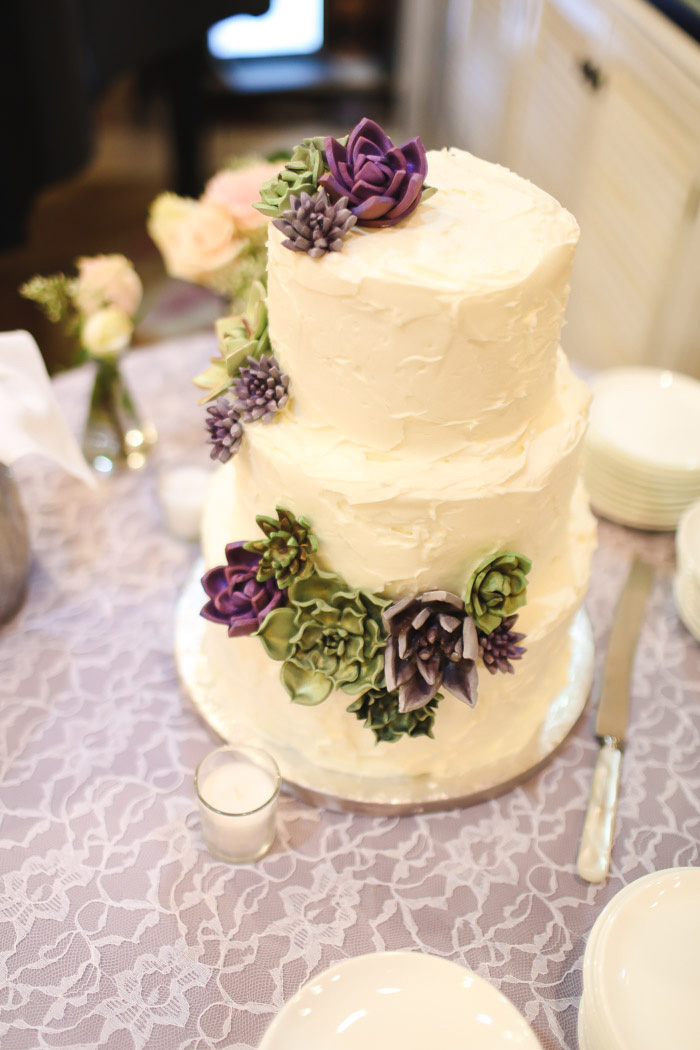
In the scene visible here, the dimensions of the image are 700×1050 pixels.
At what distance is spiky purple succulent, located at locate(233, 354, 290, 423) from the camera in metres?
1.14

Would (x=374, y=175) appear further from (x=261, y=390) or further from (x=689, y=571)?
(x=689, y=571)

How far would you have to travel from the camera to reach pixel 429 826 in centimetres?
Answer: 131

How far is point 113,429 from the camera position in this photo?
191cm

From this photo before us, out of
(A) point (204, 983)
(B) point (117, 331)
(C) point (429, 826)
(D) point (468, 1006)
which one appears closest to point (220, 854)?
(A) point (204, 983)

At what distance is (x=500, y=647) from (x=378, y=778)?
33cm

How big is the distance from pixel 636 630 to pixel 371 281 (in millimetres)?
924

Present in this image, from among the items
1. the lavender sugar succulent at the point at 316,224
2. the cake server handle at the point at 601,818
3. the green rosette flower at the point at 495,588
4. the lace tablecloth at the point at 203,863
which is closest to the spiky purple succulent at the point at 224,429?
the lavender sugar succulent at the point at 316,224

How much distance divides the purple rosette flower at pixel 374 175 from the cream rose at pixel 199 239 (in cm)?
73

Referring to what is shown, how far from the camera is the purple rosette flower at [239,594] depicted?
118 centimetres

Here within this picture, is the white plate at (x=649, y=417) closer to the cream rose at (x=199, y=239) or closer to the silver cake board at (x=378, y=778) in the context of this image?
the silver cake board at (x=378, y=778)

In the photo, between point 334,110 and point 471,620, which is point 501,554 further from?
point 334,110

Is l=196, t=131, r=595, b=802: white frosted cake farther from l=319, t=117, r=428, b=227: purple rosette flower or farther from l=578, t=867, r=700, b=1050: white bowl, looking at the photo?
l=578, t=867, r=700, b=1050: white bowl

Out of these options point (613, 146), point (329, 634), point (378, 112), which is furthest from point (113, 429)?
point (378, 112)

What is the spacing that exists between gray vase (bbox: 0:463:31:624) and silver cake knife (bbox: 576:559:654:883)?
1.05m
